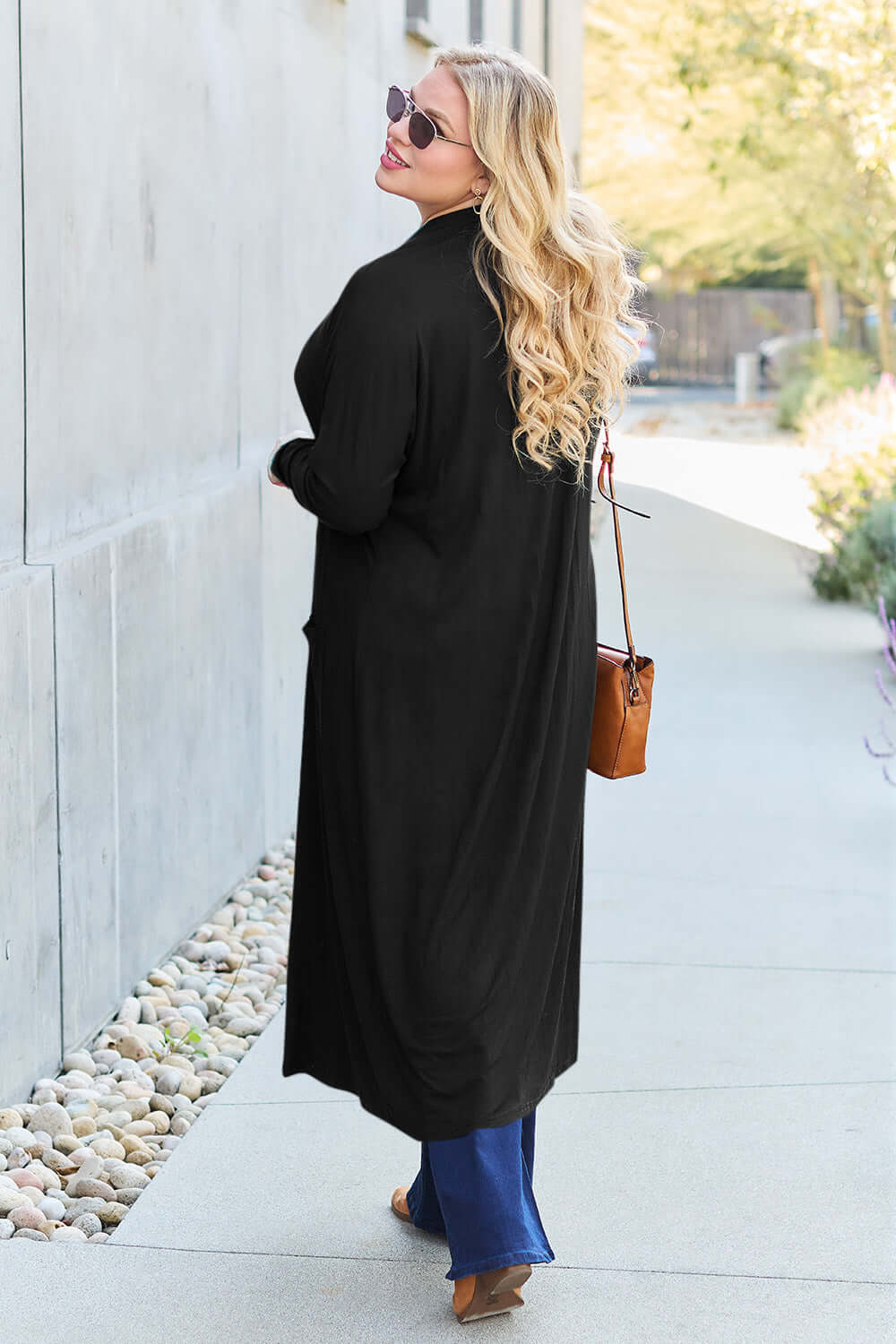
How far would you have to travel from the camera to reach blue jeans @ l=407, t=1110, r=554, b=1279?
274 centimetres

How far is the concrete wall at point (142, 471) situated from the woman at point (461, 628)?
3.48ft

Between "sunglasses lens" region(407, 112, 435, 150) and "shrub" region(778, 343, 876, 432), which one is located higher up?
"shrub" region(778, 343, 876, 432)

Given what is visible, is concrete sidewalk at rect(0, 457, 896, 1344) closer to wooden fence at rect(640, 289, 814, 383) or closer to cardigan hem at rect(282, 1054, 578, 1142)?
cardigan hem at rect(282, 1054, 578, 1142)

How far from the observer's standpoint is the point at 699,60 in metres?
15.3

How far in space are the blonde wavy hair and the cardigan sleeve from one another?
0.52 feet

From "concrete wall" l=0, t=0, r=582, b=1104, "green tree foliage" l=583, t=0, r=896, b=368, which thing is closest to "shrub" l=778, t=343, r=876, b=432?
"green tree foliage" l=583, t=0, r=896, b=368

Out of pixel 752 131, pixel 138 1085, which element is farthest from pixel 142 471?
pixel 752 131

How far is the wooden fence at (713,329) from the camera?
139ft

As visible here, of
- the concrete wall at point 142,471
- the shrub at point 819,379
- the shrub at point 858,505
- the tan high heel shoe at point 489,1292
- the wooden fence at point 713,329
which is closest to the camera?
the tan high heel shoe at point 489,1292

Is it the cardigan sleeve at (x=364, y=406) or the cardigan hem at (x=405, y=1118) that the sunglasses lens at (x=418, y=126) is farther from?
the cardigan hem at (x=405, y=1118)

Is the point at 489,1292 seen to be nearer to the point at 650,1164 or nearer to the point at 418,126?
the point at 650,1164

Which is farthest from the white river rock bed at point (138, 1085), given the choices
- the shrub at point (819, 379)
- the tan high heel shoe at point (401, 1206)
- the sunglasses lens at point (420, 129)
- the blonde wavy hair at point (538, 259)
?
the shrub at point (819, 379)

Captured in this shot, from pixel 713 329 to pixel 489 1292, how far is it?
41.8 meters

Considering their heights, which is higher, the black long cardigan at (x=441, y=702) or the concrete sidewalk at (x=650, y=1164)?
the black long cardigan at (x=441, y=702)
